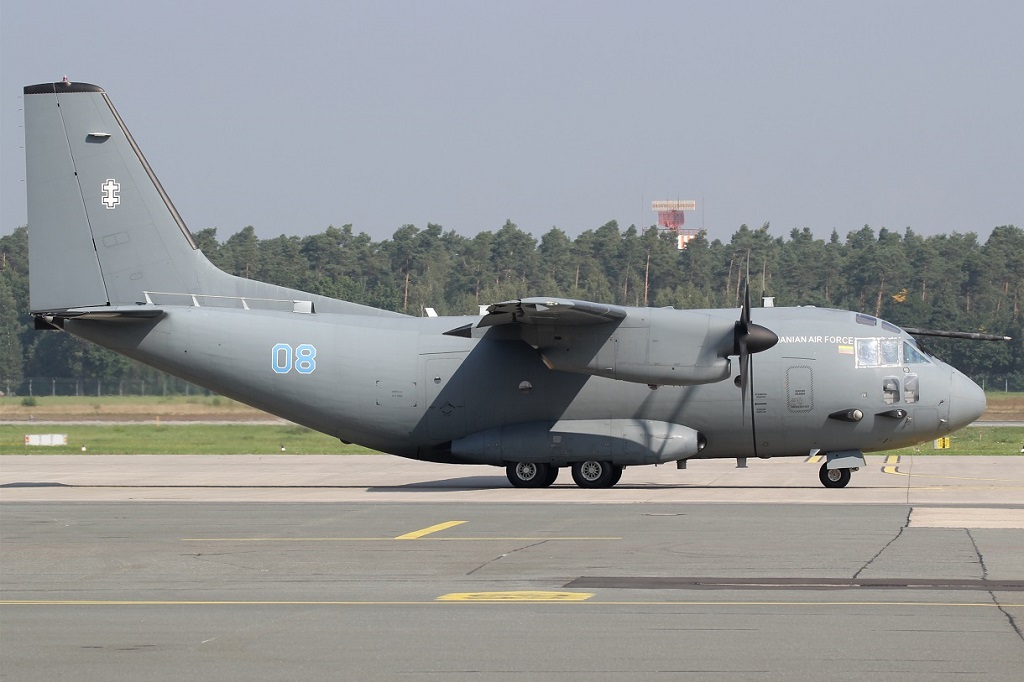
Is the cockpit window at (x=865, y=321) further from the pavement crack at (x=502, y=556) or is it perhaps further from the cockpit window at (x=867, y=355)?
the pavement crack at (x=502, y=556)

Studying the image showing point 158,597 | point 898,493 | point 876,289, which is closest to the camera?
point 158,597

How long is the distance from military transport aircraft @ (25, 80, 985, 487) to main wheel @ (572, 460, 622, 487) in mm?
53

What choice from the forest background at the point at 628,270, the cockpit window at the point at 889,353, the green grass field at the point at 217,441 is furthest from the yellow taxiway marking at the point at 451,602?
the forest background at the point at 628,270

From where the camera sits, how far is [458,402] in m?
28.6

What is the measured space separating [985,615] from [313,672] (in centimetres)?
639

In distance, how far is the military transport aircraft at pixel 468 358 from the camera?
27.0m

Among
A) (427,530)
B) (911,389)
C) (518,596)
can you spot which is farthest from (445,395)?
(518,596)

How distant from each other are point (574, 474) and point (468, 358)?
12.3 ft

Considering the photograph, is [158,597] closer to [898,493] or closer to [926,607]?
[926,607]

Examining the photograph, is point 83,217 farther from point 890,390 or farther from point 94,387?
point 94,387

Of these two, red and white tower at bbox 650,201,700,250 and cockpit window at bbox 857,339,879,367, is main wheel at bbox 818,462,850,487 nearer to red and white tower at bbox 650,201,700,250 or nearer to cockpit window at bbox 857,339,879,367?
cockpit window at bbox 857,339,879,367

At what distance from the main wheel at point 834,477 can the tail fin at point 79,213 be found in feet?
54.0

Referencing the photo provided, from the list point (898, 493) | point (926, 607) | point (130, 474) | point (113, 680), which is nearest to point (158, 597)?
point (113, 680)

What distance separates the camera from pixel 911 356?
27.9 m
